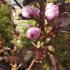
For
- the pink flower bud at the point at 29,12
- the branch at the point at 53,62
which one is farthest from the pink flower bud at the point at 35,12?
the branch at the point at 53,62

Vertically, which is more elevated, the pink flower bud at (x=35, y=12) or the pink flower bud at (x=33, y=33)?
the pink flower bud at (x=35, y=12)

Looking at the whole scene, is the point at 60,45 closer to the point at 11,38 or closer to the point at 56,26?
the point at 56,26

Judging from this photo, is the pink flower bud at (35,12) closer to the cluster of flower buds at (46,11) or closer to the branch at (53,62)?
the cluster of flower buds at (46,11)

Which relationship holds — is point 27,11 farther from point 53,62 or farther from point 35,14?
point 53,62

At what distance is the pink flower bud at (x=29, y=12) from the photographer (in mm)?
727

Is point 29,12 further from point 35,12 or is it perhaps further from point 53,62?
point 53,62

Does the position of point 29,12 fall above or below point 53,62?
above

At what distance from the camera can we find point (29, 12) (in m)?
0.73

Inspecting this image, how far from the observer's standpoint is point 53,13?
692 millimetres

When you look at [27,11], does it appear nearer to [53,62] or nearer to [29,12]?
[29,12]

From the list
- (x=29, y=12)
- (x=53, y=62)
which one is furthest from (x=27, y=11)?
(x=53, y=62)

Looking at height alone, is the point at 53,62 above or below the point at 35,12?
below

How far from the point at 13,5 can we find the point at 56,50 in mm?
222

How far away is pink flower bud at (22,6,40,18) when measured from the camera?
73cm
